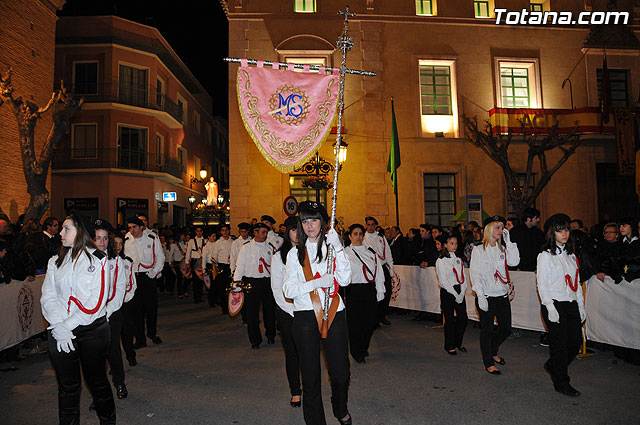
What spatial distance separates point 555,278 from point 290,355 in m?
3.13

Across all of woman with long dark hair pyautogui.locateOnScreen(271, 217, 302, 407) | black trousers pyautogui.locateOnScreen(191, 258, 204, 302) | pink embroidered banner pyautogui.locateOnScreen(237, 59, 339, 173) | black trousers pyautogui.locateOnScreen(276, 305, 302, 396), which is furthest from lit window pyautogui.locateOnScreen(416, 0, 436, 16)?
black trousers pyautogui.locateOnScreen(276, 305, 302, 396)

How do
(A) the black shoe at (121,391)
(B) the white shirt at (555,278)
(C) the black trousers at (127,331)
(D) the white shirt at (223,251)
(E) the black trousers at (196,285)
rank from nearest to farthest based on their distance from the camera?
(B) the white shirt at (555,278)
(A) the black shoe at (121,391)
(C) the black trousers at (127,331)
(D) the white shirt at (223,251)
(E) the black trousers at (196,285)

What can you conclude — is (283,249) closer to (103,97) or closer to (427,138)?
(427,138)

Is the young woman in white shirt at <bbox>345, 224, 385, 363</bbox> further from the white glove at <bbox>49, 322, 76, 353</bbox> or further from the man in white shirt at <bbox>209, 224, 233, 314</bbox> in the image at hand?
the man in white shirt at <bbox>209, 224, 233, 314</bbox>

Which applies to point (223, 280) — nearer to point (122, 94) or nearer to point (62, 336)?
point (62, 336)

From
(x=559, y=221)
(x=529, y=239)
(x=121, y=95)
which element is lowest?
(x=529, y=239)

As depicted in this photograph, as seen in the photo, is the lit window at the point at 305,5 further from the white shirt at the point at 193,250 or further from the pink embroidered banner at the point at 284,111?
the pink embroidered banner at the point at 284,111

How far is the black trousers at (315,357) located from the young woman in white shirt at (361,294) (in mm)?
2813

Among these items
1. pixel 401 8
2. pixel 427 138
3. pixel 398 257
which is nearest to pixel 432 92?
pixel 427 138

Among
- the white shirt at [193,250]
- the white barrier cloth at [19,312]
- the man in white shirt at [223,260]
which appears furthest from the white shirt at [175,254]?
the white barrier cloth at [19,312]

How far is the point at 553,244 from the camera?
223 inches

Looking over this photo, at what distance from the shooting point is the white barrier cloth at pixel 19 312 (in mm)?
7234

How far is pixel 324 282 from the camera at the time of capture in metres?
4.11

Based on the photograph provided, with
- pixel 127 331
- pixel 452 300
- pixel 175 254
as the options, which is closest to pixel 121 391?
pixel 127 331
